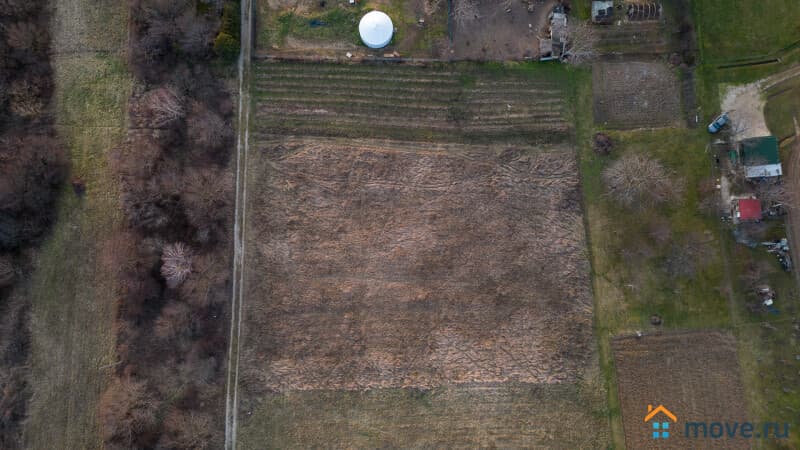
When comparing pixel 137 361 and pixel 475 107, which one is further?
pixel 475 107

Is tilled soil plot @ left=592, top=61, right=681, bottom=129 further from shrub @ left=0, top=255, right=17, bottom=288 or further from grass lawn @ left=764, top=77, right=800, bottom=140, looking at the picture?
shrub @ left=0, top=255, right=17, bottom=288

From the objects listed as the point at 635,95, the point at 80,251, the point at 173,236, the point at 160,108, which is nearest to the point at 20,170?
the point at 80,251

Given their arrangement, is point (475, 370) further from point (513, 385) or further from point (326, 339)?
point (326, 339)

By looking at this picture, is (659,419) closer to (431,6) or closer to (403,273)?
(403,273)

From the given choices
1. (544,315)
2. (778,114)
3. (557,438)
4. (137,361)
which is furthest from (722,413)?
(137,361)

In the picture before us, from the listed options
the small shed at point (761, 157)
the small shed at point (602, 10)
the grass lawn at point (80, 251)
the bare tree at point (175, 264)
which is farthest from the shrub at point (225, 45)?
the small shed at point (761, 157)

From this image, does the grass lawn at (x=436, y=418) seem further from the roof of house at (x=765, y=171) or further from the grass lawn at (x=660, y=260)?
the roof of house at (x=765, y=171)

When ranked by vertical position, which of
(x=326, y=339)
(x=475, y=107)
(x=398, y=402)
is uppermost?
(x=475, y=107)
